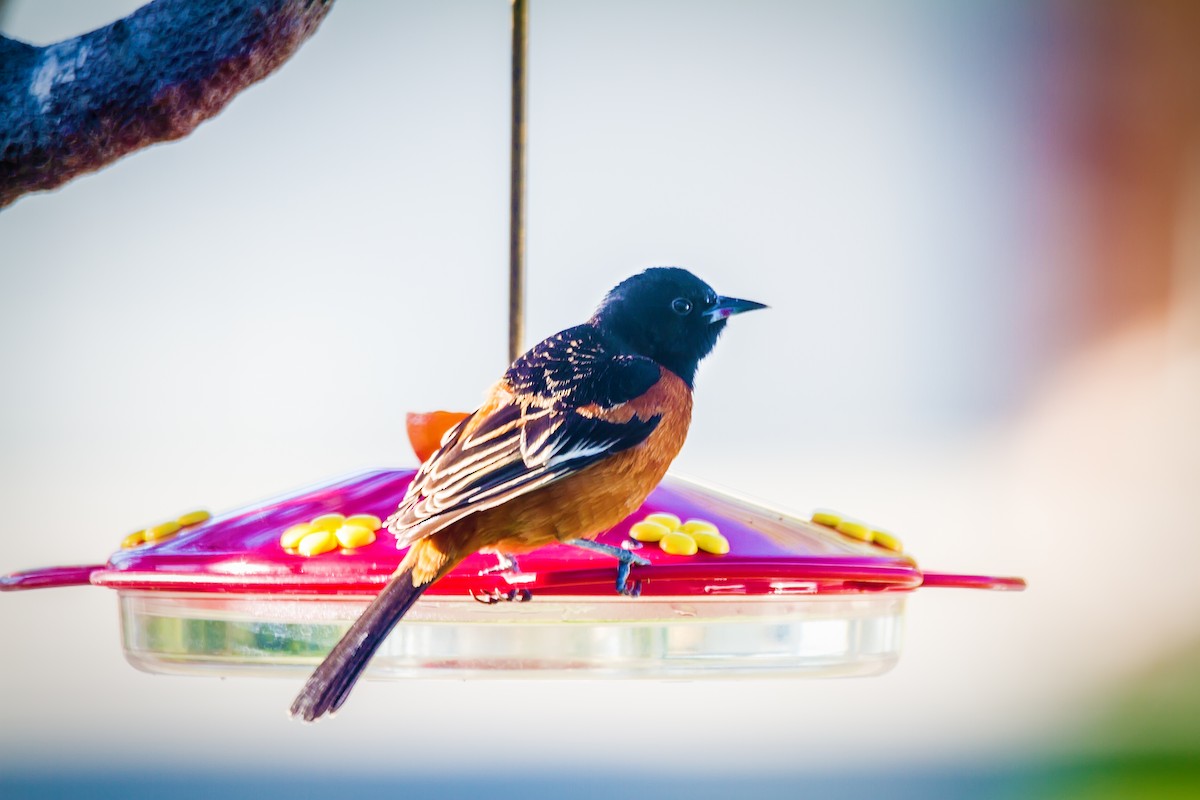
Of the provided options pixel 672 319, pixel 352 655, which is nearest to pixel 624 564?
pixel 352 655

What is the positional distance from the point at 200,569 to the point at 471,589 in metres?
0.45

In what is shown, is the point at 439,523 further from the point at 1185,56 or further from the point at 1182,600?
the point at 1185,56

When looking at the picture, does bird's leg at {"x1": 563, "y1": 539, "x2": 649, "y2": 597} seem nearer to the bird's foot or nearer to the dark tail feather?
the bird's foot

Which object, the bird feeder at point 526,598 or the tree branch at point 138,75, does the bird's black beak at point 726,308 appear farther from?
the tree branch at point 138,75

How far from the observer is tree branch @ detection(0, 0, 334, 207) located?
2.47 m

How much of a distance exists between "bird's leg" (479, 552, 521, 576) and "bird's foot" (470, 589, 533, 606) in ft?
0.13

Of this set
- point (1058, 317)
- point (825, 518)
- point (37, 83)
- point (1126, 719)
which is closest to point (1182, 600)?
point (1126, 719)

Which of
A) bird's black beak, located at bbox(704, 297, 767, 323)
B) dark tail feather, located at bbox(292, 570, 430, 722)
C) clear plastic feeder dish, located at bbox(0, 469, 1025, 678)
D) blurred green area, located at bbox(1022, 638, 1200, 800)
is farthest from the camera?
blurred green area, located at bbox(1022, 638, 1200, 800)

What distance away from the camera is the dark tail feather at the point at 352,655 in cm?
195

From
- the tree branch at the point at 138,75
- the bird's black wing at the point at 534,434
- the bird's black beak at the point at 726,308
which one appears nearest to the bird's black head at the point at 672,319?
the bird's black beak at the point at 726,308

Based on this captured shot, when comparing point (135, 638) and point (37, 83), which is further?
point (37, 83)

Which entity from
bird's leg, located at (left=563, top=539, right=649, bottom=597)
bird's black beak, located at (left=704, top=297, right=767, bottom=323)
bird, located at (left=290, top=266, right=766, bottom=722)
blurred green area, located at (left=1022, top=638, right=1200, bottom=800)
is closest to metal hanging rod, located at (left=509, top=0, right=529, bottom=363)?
bird, located at (left=290, top=266, right=766, bottom=722)

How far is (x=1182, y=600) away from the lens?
8.69 m

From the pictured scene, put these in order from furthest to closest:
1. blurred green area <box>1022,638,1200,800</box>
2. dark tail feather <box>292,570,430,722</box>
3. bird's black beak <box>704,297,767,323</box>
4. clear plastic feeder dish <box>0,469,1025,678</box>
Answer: blurred green area <box>1022,638,1200,800</box>
bird's black beak <box>704,297,767,323</box>
clear plastic feeder dish <box>0,469,1025,678</box>
dark tail feather <box>292,570,430,722</box>
